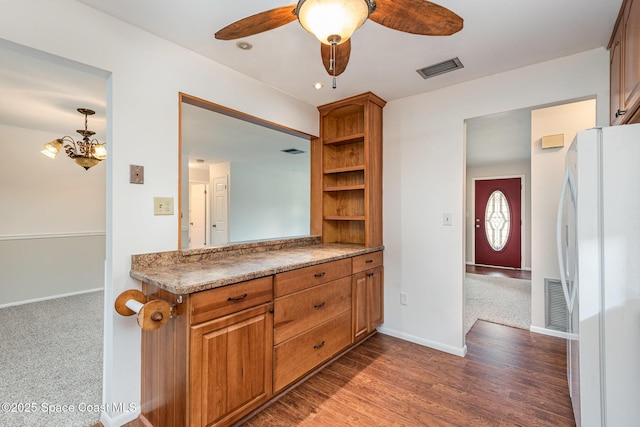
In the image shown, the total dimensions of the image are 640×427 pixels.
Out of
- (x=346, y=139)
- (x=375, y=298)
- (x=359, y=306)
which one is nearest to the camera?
(x=359, y=306)

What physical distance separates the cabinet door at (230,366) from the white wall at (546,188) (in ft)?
9.39

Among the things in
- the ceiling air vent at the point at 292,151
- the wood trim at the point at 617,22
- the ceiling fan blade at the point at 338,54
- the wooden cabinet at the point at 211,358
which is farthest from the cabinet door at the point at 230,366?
the ceiling air vent at the point at 292,151

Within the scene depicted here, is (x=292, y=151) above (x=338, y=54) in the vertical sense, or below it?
above

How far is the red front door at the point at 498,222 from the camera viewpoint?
6.16 metres

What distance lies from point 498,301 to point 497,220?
2985 millimetres

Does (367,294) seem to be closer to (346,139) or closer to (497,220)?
(346,139)

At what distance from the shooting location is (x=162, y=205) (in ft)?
6.04

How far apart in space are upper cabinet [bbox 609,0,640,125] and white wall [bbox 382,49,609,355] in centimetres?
38

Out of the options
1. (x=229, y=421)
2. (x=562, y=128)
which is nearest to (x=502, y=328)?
(x=562, y=128)

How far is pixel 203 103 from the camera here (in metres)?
2.08

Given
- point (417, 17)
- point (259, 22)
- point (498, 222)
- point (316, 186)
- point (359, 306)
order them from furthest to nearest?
point (498, 222)
point (316, 186)
point (359, 306)
point (259, 22)
point (417, 17)

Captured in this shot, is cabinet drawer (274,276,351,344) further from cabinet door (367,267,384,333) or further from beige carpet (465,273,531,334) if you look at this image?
beige carpet (465,273,531,334)

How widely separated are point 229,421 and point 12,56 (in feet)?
9.32

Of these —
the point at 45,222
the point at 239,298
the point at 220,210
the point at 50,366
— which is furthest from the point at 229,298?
the point at 220,210
